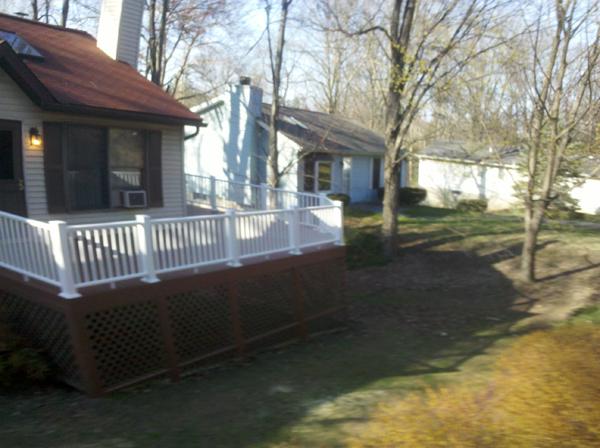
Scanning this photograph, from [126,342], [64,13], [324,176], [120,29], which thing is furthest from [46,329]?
[64,13]

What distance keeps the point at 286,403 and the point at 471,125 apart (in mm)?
11132

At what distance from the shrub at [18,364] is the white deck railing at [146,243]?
0.81m

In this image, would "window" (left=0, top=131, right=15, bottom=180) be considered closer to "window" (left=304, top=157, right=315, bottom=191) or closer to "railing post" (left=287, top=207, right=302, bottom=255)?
"railing post" (left=287, top=207, right=302, bottom=255)

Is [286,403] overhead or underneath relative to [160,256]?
underneath

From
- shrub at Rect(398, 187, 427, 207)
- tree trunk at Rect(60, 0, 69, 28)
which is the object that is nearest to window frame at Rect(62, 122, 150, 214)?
tree trunk at Rect(60, 0, 69, 28)

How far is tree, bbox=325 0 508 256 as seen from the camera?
40.8 feet

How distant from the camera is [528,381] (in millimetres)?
5918

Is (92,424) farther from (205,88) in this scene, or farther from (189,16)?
(205,88)

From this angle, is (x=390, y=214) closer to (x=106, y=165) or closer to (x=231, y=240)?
(x=231, y=240)

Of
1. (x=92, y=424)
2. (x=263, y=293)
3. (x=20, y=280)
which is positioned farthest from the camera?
(x=263, y=293)

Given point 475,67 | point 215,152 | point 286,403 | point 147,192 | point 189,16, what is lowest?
point 286,403

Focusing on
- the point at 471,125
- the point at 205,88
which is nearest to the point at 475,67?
the point at 471,125

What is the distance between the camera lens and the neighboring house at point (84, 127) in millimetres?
8555

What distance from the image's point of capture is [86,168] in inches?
375
